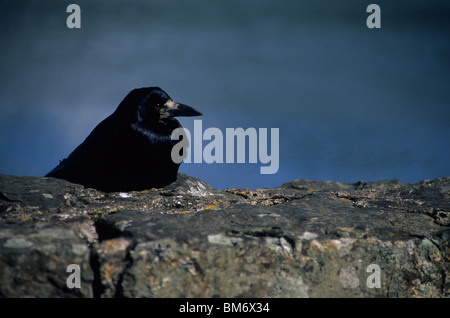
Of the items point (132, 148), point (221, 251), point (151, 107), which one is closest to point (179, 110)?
point (151, 107)

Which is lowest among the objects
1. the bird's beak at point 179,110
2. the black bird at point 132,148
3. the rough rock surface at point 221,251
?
the rough rock surface at point 221,251

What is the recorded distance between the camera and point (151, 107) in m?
4.51

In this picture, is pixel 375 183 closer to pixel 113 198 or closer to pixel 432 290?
pixel 432 290

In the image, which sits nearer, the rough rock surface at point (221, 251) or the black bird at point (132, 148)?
the rough rock surface at point (221, 251)

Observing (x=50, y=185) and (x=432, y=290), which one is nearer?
(x=432, y=290)

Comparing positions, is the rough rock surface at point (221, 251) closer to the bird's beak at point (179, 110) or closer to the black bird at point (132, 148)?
the black bird at point (132, 148)

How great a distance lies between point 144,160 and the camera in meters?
4.15

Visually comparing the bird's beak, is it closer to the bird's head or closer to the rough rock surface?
the bird's head

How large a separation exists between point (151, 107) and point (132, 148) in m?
0.59

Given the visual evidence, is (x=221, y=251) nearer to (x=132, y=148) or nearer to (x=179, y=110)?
(x=132, y=148)

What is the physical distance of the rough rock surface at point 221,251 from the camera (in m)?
1.87

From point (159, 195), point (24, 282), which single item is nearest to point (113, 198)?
point (159, 195)

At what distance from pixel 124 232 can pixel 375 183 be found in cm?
411

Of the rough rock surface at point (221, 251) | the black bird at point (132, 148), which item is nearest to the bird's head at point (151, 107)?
the black bird at point (132, 148)
